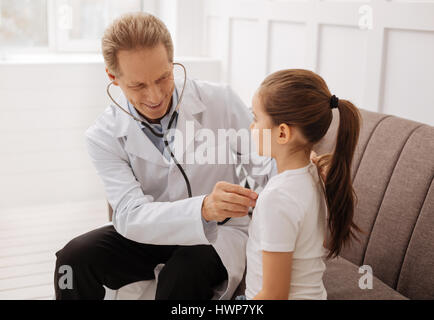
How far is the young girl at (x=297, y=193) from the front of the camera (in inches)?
47.4

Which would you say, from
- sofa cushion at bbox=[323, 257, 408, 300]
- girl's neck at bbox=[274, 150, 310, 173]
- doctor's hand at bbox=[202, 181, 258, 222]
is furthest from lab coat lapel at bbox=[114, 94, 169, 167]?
sofa cushion at bbox=[323, 257, 408, 300]

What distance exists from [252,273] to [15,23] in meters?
2.97

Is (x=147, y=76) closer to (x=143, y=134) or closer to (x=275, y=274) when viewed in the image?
(x=143, y=134)

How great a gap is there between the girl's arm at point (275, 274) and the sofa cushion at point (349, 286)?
1.18 feet

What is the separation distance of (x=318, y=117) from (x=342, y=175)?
15 centimetres

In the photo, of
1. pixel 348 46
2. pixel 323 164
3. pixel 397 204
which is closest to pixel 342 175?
pixel 323 164

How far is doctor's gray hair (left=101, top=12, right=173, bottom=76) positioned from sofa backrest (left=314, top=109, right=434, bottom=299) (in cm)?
54

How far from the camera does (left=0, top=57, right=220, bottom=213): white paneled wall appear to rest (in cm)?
327

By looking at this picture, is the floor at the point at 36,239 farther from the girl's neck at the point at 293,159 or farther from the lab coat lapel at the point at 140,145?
the girl's neck at the point at 293,159

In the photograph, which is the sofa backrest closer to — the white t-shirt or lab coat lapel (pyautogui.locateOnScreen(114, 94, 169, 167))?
the white t-shirt

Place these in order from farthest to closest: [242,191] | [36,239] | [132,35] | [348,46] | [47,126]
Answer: [47,126]
[36,239]
[348,46]
[132,35]
[242,191]

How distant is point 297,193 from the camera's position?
1234 millimetres
